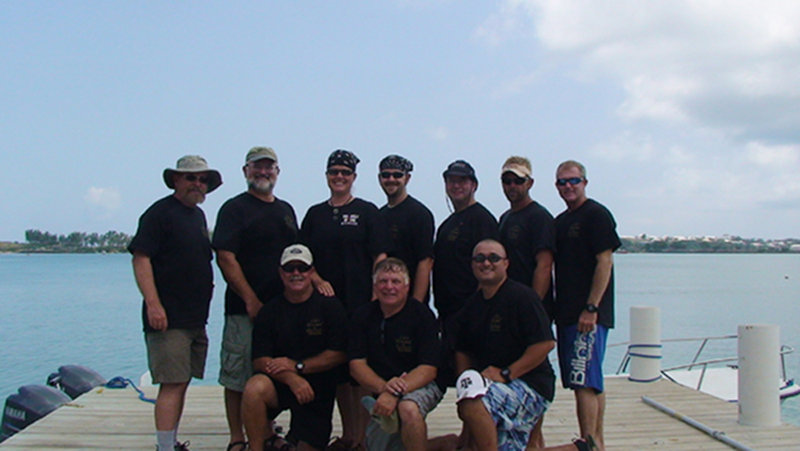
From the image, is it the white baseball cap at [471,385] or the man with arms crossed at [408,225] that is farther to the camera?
the man with arms crossed at [408,225]

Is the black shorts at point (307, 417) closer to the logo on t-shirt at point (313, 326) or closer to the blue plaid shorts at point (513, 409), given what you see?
the logo on t-shirt at point (313, 326)

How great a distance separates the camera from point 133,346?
74.6 ft

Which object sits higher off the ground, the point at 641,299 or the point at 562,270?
the point at 562,270

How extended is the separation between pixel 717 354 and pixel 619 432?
1819cm

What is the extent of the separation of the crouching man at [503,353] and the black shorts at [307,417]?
973 millimetres

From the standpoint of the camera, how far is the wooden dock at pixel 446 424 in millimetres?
4988

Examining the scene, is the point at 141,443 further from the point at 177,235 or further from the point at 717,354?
the point at 717,354

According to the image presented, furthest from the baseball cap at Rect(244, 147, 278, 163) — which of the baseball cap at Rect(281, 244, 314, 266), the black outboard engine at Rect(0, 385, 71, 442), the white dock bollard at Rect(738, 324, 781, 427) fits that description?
the white dock bollard at Rect(738, 324, 781, 427)

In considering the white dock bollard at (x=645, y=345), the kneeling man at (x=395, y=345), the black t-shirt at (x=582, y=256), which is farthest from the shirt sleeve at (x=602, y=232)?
the white dock bollard at (x=645, y=345)

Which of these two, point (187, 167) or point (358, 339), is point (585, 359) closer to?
point (358, 339)

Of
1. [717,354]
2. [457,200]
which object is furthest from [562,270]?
[717,354]

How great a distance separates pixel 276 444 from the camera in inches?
165

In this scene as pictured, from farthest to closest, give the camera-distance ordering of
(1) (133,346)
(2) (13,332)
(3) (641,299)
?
(3) (641,299), (2) (13,332), (1) (133,346)

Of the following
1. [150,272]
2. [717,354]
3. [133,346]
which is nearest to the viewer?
[150,272]
